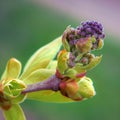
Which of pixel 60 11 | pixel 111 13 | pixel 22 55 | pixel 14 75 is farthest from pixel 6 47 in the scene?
pixel 14 75

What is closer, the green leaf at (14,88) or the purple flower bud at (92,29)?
the purple flower bud at (92,29)

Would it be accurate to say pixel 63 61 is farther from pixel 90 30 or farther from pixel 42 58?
pixel 42 58

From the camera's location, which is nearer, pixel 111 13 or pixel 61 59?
pixel 61 59

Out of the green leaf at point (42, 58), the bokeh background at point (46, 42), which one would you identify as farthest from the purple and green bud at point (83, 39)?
the bokeh background at point (46, 42)

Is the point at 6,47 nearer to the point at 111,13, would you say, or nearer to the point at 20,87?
the point at 111,13

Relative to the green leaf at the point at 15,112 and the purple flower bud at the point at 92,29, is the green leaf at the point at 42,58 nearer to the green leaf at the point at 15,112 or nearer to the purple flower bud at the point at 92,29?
the green leaf at the point at 15,112

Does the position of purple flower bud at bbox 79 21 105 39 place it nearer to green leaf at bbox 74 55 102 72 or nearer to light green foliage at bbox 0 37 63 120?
green leaf at bbox 74 55 102 72

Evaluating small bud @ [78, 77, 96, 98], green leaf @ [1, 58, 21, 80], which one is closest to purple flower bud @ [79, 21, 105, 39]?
small bud @ [78, 77, 96, 98]

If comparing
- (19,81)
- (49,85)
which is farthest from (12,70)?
(49,85)

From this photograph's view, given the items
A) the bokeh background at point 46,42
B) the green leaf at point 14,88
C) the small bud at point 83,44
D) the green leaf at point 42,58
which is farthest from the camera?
the bokeh background at point 46,42
